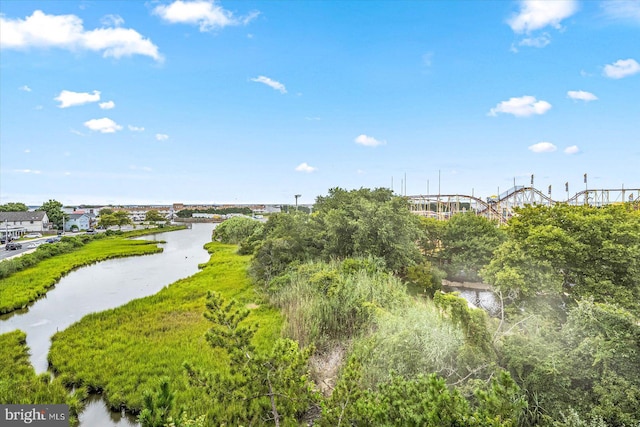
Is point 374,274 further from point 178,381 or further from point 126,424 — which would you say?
point 126,424

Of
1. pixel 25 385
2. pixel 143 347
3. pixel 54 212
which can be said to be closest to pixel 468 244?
pixel 143 347

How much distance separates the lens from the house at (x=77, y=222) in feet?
197

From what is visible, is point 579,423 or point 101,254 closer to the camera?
point 579,423

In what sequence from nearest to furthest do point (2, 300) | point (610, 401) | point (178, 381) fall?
point (610, 401), point (178, 381), point (2, 300)

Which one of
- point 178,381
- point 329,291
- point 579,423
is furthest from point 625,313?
point 178,381

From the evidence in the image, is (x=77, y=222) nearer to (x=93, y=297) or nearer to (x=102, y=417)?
(x=93, y=297)

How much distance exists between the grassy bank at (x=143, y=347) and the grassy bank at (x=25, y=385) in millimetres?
492

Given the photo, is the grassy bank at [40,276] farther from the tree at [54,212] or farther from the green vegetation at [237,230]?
the tree at [54,212]

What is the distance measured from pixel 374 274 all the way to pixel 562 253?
229 inches

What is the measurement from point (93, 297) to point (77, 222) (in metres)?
61.6

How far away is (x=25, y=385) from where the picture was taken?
283 inches

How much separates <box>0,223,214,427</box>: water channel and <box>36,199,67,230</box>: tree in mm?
38410

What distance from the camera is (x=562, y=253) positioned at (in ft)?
30.9

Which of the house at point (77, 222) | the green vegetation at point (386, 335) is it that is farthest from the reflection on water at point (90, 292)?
the house at point (77, 222)
